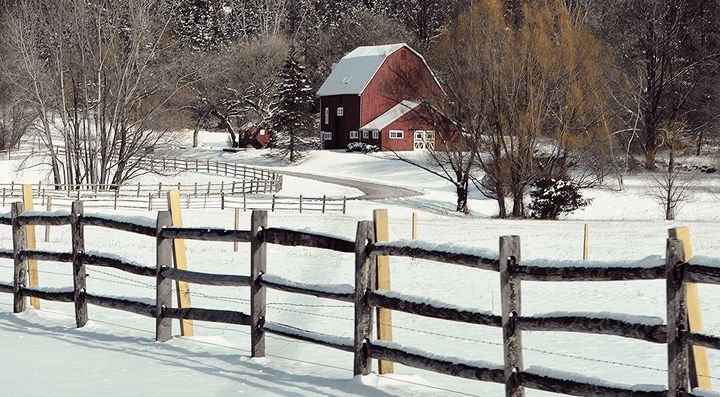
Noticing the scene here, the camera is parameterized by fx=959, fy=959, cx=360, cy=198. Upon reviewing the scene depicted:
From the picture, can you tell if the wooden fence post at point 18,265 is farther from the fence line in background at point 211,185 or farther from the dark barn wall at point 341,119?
the dark barn wall at point 341,119

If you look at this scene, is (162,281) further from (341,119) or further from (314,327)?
(341,119)

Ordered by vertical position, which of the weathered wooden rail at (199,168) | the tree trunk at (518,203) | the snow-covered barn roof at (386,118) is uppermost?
the snow-covered barn roof at (386,118)

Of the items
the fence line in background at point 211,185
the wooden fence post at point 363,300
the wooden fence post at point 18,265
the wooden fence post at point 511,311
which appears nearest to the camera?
the wooden fence post at point 511,311

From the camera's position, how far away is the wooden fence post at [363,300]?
839cm

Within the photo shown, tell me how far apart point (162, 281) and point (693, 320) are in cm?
570

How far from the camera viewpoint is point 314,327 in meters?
13.9

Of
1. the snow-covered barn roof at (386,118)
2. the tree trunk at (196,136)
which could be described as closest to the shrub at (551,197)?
the snow-covered barn roof at (386,118)

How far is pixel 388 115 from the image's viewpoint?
261 ft

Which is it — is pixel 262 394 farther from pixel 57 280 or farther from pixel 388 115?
pixel 388 115

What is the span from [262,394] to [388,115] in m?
72.3

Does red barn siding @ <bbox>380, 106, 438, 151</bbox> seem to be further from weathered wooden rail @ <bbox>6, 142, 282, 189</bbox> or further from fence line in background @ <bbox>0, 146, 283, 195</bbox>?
fence line in background @ <bbox>0, 146, 283, 195</bbox>

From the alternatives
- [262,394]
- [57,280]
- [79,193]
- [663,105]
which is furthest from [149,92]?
[262,394]

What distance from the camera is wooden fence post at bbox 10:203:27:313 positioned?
12.5 meters

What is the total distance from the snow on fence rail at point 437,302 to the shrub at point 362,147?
6621 centimetres
